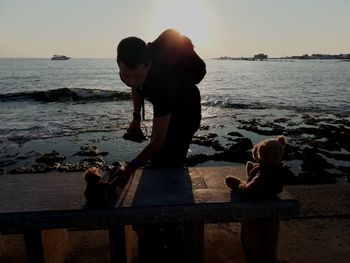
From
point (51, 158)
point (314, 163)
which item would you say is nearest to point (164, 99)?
point (314, 163)

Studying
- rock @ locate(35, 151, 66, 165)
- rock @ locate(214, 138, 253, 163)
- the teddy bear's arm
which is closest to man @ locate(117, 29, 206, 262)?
the teddy bear's arm

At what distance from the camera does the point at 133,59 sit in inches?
107

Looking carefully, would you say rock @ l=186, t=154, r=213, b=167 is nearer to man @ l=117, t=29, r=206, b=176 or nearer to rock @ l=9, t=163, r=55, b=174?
rock @ l=9, t=163, r=55, b=174

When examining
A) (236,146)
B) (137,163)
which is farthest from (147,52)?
(236,146)

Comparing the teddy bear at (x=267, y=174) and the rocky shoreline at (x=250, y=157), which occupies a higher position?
the teddy bear at (x=267, y=174)

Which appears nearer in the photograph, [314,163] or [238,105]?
[314,163]

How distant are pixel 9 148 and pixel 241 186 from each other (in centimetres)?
922

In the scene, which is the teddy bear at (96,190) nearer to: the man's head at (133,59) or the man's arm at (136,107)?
the man's head at (133,59)

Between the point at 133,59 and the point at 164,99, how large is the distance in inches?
15.2

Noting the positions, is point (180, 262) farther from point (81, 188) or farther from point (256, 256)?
point (81, 188)

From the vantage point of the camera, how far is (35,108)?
21156 millimetres

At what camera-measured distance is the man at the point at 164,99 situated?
282cm

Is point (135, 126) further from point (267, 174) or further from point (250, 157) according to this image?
point (250, 157)

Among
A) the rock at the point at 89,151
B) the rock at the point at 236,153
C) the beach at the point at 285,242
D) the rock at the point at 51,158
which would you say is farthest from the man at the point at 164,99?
the rock at the point at 89,151
